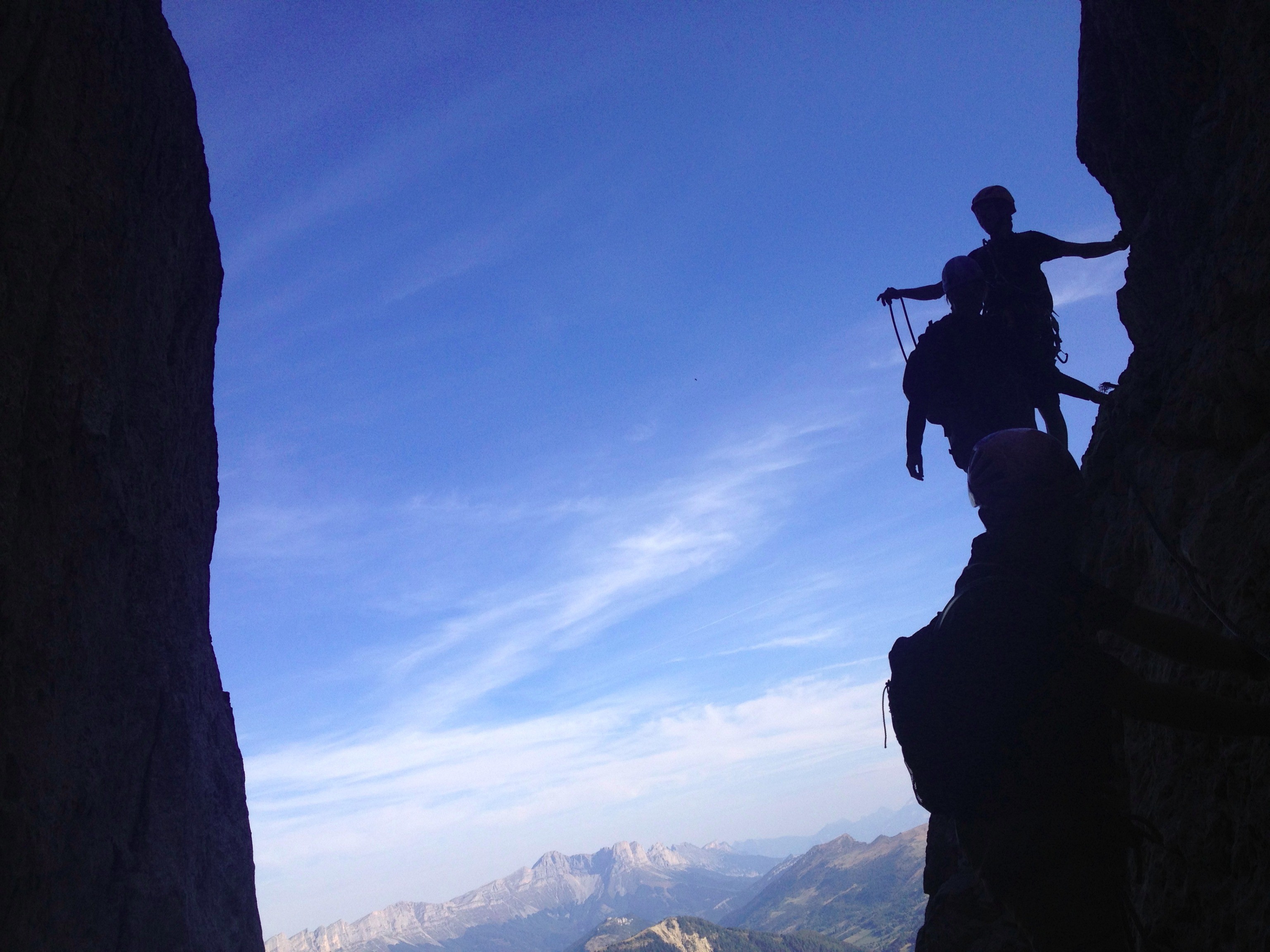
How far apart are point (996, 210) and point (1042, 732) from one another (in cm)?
833

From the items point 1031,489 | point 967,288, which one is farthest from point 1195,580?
point 967,288

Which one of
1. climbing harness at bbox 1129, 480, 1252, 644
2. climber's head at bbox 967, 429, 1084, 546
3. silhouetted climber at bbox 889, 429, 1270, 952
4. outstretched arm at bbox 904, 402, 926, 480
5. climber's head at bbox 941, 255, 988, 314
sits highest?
climber's head at bbox 941, 255, 988, 314

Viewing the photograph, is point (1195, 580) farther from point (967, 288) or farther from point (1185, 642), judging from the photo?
point (967, 288)

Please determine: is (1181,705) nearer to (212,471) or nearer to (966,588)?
(966,588)

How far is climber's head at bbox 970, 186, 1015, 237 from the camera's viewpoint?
31.9 feet

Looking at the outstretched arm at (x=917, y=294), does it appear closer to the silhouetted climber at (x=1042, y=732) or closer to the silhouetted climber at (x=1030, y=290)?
the silhouetted climber at (x=1030, y=290)

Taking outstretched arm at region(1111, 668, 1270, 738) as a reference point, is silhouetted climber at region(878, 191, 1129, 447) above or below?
above

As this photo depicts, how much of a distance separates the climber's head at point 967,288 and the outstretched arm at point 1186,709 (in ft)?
22.9

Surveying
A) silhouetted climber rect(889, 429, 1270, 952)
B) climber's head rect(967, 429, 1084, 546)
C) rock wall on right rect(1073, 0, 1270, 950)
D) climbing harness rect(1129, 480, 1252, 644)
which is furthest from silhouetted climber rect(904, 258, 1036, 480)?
silhouetted climber rect(889, 429, 1270, 952)

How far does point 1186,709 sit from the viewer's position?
3219 millimetres

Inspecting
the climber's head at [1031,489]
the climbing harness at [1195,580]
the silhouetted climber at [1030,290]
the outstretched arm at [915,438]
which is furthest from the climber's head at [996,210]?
the climber's head at [1031,489]

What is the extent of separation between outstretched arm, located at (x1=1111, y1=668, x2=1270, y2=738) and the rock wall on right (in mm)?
532

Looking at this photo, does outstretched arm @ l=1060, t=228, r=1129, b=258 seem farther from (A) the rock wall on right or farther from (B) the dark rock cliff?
(B) the dark rock cliff

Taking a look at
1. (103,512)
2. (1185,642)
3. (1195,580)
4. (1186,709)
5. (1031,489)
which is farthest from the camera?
(103,512)
